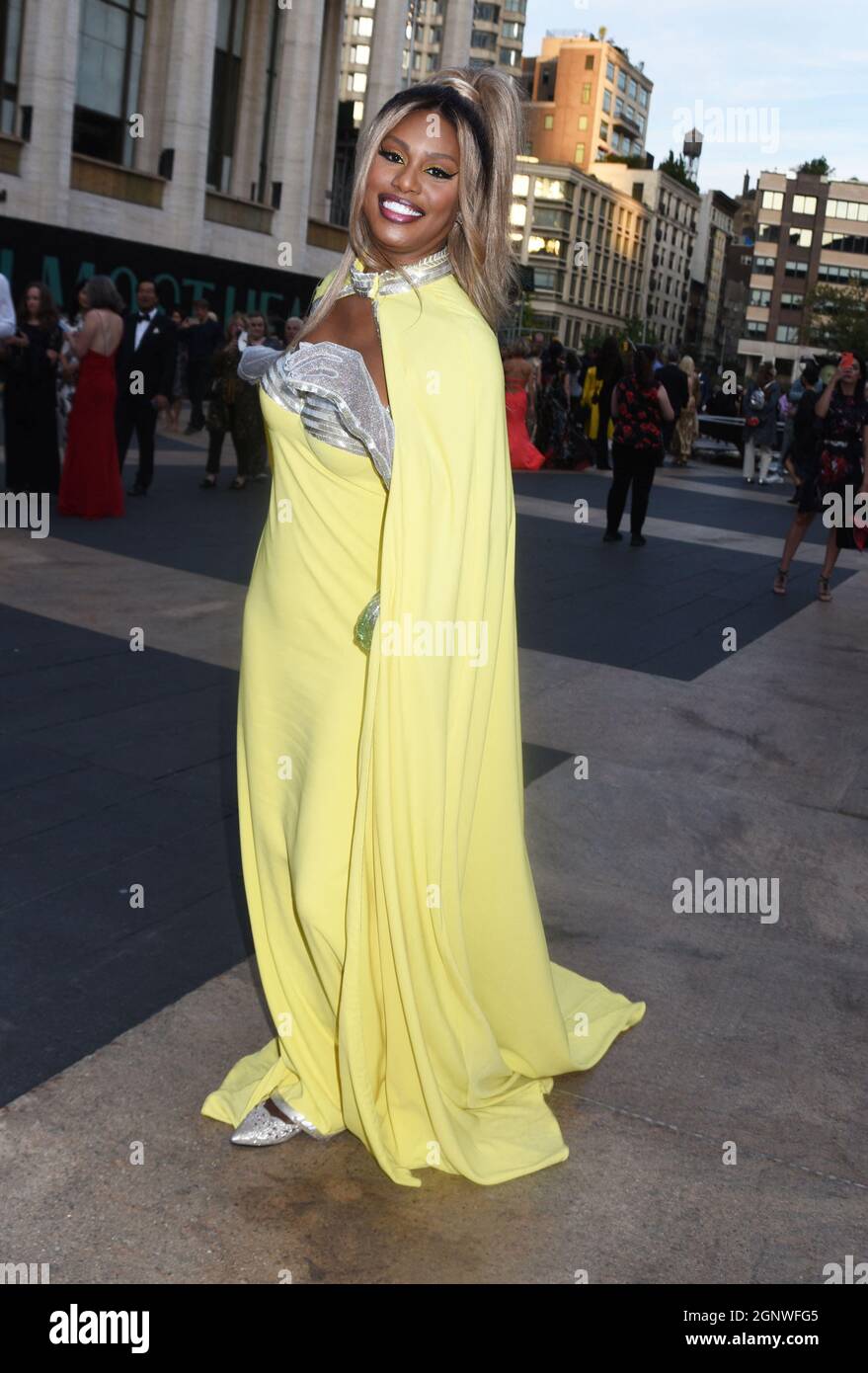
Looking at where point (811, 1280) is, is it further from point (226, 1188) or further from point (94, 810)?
point (94, 810)

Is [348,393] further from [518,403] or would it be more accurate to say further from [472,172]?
[518,403]

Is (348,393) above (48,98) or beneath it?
beneath

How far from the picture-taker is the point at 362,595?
8.73ft

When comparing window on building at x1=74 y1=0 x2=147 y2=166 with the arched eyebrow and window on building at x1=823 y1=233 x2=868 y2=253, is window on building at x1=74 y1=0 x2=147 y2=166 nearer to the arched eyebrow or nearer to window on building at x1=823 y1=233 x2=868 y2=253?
the arched eyebrow

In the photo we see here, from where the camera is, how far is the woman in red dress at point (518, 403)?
17.4 m

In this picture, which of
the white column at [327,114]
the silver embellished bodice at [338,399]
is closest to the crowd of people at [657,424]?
the silver embellished bodice at [338,399]

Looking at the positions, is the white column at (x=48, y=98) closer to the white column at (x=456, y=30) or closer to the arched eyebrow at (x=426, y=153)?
the white column at (x=456, y=30)

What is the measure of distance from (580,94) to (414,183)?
140026 millimetres

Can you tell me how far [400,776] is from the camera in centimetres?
261

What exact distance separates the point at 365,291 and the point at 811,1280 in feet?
6.72

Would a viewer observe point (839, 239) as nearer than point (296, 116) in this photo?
No

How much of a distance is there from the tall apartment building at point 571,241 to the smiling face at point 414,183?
11344cm

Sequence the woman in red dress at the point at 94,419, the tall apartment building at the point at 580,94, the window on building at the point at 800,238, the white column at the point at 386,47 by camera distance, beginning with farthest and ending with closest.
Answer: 1. the window on building at the point at 800,238
2. the tall apartment building at the point at 580,94
3. the white column at the point at 386,47
4. the woman in red dress at the point at 94,419

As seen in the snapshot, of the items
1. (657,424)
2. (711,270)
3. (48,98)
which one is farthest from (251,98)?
(711,270)
